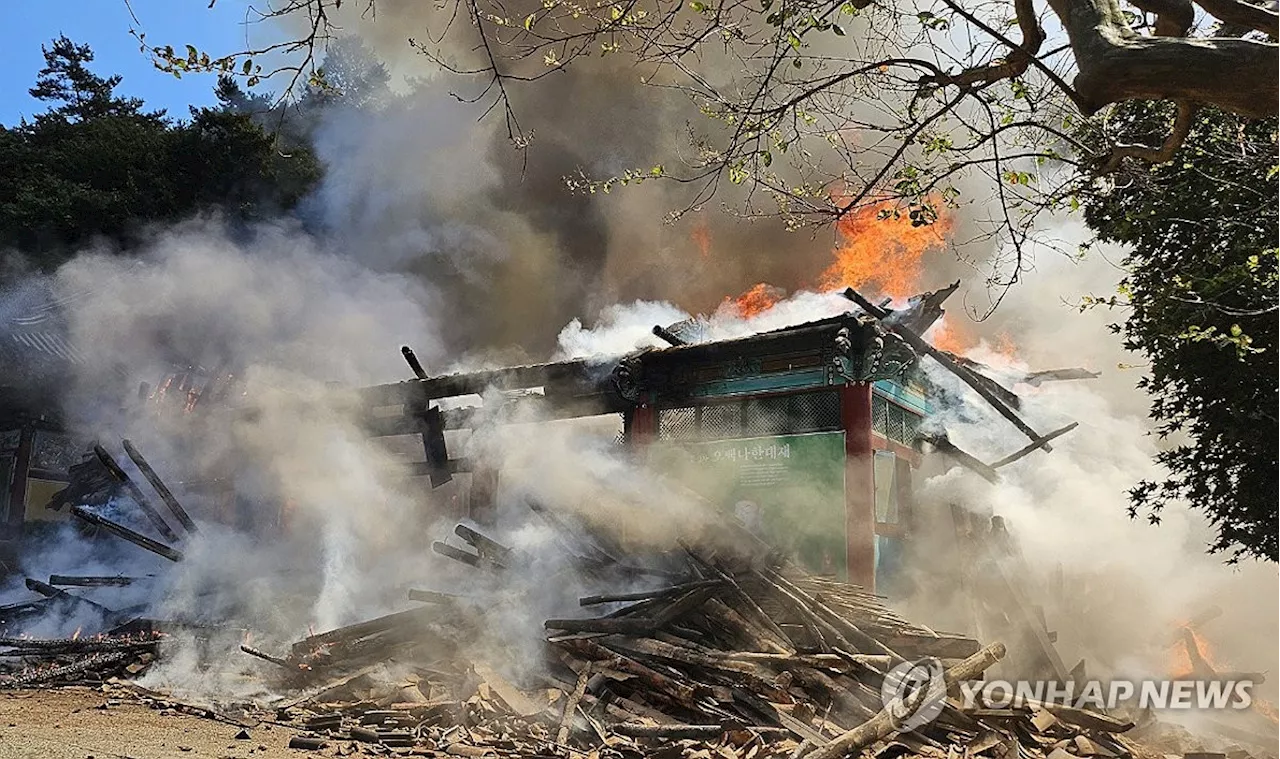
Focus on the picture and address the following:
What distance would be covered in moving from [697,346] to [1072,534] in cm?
747

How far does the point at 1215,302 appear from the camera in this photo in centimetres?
842

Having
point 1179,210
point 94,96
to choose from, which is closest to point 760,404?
point 1179,210

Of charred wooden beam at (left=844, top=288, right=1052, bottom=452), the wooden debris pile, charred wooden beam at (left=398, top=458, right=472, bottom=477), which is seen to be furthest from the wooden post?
charred wooden beam at (left=844, top=288, right=1052, bottom=452)

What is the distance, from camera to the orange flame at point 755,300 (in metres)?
20.2

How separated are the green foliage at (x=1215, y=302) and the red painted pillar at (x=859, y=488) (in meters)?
3.31

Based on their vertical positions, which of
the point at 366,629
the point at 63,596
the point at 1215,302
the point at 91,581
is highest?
the point at 1215,302

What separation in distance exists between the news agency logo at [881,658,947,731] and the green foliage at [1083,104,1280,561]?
13.5ft

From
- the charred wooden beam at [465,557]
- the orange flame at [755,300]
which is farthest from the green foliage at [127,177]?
the charred wooden beam at [465,557]

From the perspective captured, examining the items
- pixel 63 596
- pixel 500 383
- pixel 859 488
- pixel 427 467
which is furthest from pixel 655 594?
pixel 63 596

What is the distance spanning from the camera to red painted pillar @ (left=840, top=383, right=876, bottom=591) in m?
12.1

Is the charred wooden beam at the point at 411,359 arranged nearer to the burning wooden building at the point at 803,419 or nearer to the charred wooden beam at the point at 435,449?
the charred wooden beam at the point at 435,449

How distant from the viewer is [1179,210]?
959 cm

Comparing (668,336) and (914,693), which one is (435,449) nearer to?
(668,336)

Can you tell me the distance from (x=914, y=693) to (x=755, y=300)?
1359cm
